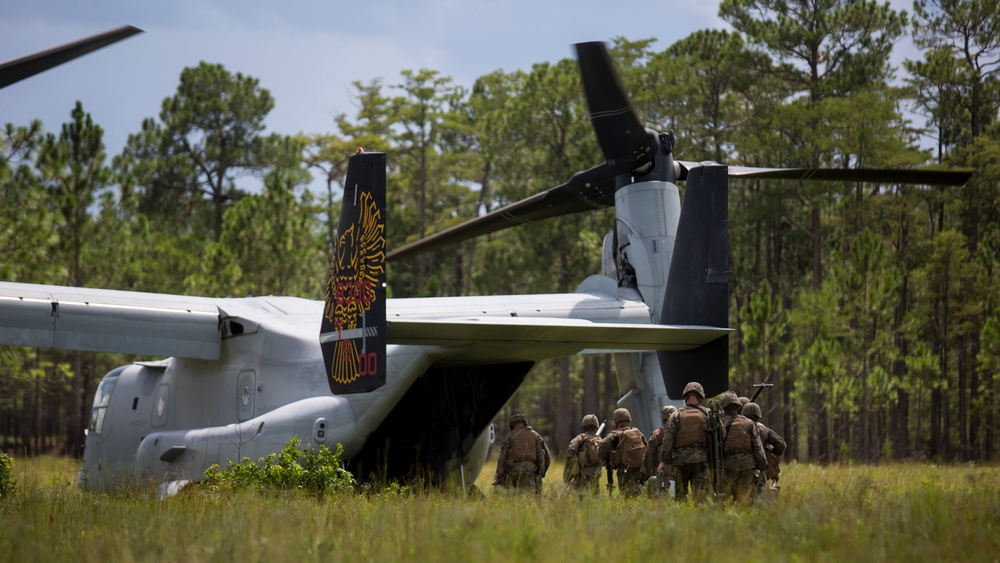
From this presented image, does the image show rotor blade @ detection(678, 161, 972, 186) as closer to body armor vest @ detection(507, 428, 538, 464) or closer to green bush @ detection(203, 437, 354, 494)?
body armor vest @ detection(507, 428, 538, 464)

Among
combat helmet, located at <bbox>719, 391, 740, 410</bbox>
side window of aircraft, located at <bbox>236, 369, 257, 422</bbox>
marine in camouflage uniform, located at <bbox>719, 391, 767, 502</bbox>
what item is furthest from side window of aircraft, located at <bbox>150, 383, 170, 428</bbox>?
marine in camouflage uniform, located at <bbox>719, 391, 767, 502</bbox>

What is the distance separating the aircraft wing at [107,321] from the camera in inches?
498

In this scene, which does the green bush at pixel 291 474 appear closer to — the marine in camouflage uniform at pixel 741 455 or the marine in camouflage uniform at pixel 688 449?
the marine in camouflage uniform at pixel 688 449

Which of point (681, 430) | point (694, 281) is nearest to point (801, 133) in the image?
point (694, 281)

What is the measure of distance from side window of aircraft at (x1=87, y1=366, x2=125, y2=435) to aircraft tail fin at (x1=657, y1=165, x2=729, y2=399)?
9351 mm

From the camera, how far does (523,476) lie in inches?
504

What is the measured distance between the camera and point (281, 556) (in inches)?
252

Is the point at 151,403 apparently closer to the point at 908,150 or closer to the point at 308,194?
the point at 908,150

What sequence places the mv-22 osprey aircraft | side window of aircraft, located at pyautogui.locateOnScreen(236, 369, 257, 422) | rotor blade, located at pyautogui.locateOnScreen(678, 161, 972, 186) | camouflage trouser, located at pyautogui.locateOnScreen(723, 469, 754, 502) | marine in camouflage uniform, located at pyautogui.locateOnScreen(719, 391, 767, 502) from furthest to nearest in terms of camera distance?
rotor blade, located at pyautogui.locateOnScreen(678, 161, 972, 186)
side window of aircraft, located at pyautogui.locateOnScreen(236, 369, 257, 422)
the mv-22 osprey aircraft
marine in camouflage uniform, located at pyautogui.locateOnScreen(719, 391, 767, 502)
camouflage trouser, located at pyautogui.locateOnScreen(723, 469, 754, 502)

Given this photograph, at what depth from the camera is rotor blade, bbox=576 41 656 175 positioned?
14.8 metres

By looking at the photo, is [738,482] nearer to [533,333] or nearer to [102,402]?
[533,333]

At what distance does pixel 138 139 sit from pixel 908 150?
3476 centimetres

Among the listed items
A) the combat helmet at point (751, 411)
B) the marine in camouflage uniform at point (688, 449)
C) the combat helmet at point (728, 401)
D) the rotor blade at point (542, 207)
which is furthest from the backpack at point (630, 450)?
the rotor blade at point (542, 207)

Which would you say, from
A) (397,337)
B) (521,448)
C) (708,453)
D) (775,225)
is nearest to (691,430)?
(708,453)
